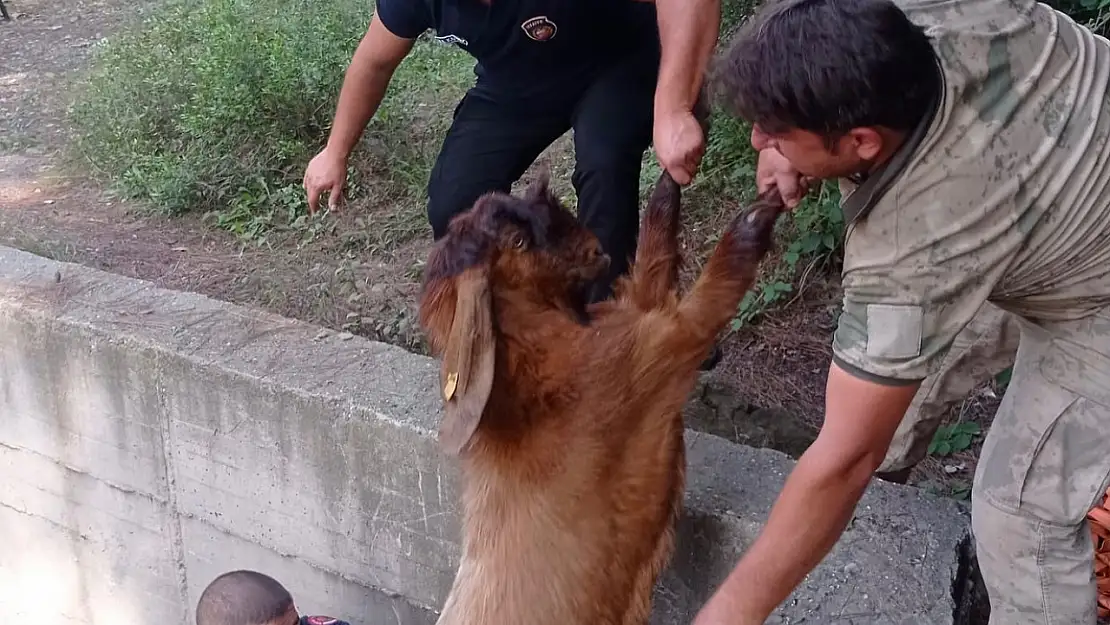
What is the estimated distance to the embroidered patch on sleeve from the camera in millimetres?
2164

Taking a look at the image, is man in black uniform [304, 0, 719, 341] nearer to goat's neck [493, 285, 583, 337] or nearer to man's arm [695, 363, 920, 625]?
goat's neck [493, 285, 583, 337]

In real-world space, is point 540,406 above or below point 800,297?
above

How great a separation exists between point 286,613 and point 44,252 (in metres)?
3.62

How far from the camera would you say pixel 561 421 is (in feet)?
9.30

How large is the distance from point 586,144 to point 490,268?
2.39ft

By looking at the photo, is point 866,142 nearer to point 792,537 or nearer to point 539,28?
point 792,537

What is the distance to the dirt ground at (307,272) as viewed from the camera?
175 inches

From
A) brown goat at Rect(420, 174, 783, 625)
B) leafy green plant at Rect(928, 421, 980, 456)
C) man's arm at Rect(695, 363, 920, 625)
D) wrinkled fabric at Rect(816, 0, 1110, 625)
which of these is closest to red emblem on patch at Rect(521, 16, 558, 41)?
brown goat at Rect(420, 174, 783, 625)

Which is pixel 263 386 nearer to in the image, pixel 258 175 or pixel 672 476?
pixel 672 476

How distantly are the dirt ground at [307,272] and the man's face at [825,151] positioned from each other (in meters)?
1.97

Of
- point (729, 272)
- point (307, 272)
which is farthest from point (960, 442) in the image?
point (307, 272)

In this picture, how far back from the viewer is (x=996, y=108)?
7.12 ft

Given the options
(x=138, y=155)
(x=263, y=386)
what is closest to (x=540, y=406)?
(x=263, y=386)

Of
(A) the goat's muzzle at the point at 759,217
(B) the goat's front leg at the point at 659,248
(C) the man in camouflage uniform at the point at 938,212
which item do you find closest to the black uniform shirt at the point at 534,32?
(B) the goat's front leg at the point at 659,248
